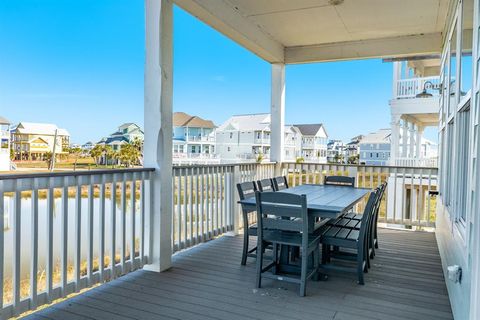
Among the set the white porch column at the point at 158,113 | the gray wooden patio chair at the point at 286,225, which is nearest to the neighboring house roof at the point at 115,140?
the white porch column at the point at 158,113

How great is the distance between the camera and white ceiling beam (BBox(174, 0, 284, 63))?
13.2 ft

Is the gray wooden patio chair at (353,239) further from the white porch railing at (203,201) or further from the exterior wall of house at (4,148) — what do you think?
the exterior wall of house at (4,148)

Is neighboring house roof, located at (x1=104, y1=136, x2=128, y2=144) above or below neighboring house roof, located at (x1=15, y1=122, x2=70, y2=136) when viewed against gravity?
below

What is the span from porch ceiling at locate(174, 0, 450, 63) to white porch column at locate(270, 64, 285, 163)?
0.88 feet

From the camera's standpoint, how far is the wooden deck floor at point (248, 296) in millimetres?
2561

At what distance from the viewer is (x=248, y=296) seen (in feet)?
9.44

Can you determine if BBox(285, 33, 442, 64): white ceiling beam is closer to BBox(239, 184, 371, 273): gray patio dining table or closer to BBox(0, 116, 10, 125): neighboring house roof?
BBox(239, 184, 371, 273): gray patio dining table

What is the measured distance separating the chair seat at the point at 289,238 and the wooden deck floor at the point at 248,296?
0.42m

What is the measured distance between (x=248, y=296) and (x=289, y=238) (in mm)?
576

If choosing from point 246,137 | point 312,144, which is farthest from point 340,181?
point 312,144

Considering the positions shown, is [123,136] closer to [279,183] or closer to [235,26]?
[279,183]

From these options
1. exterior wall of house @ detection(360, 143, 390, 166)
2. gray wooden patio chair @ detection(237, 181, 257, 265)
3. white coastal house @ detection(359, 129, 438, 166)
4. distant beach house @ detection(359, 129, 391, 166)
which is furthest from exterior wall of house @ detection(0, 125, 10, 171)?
exterior wall of house @ detection(360, 143, 390, 166)

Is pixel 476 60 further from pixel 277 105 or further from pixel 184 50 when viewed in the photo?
pixel 184 50

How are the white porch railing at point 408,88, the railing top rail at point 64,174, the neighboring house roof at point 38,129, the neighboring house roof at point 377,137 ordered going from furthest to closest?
the neighboring house roof at point 377,137, the white porch railing at point 408,88, the neighboring house roof at point 38,129, the railing top rail at point 64,174
